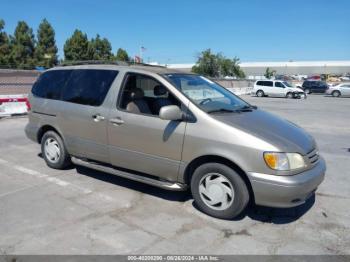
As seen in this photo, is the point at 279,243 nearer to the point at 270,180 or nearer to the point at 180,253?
the point at 270,180

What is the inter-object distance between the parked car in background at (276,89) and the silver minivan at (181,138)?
29549 mm

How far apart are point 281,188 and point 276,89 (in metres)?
32.1

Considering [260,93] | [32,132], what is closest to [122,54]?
[260,93]

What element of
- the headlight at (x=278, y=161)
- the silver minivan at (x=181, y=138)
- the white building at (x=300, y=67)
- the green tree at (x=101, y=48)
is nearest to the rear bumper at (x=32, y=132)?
the silver minivan at (x=181, y=138)

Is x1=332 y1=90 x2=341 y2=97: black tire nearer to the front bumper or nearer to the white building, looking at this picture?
the front bumper

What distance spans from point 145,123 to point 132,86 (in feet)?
2.35

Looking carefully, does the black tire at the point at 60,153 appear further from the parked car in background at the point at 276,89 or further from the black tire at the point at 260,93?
the black tire at the point at 260,93

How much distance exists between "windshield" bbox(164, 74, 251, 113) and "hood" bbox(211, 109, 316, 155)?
0.77ft

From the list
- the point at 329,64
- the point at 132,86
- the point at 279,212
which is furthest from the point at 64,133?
the point at 329,64

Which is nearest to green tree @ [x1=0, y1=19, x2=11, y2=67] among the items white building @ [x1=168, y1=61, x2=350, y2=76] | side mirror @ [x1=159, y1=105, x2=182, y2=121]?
side mirror @ [x1=159, y1=105, x2=182, y2=121]

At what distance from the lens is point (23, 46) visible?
47.4m

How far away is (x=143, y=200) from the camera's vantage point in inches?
186

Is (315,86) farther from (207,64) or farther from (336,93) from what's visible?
(207,64)

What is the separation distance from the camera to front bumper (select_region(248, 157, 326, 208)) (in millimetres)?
3732
